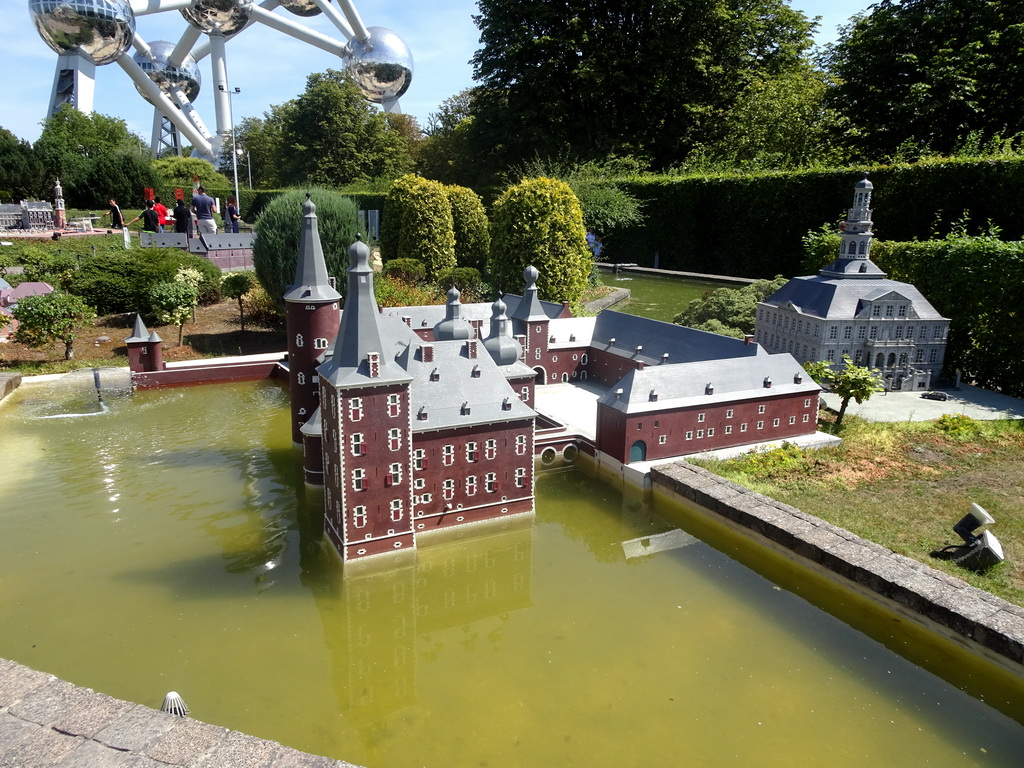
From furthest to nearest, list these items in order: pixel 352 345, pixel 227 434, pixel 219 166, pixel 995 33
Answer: pixel 219 166, pixel 995 33, pixel 227 434, pixel 352 345

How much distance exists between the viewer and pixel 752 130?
2234 inches

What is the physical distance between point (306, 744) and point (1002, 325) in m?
31.0

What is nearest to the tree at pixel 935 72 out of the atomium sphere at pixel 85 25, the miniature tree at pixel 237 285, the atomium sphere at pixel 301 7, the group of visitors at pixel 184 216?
the miniature tree at pixel 237 285

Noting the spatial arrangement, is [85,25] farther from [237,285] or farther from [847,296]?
[847,296]

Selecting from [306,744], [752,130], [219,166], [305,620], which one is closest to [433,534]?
[305,620]

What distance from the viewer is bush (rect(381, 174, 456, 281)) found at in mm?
47469

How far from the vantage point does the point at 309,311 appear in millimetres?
23594

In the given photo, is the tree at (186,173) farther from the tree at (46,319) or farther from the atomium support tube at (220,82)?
the tree at (46,319)

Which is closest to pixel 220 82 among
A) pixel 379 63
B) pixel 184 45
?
pixel 184 45

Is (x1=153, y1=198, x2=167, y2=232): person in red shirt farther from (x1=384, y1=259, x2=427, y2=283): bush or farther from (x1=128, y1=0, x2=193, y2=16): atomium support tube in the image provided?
(x1=128, y1=0, x2=193, y2=16): atomium support tube

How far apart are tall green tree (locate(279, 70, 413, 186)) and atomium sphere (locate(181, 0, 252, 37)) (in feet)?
29.3

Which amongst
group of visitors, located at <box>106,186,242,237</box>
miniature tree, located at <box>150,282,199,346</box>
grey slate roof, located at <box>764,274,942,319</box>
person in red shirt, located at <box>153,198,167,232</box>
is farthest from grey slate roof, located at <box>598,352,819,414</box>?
person in red shirt, located at <box>153,198,167,232</box>

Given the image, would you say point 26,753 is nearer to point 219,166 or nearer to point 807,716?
point 807,716

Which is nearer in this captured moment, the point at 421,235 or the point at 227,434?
the point at 227,434
